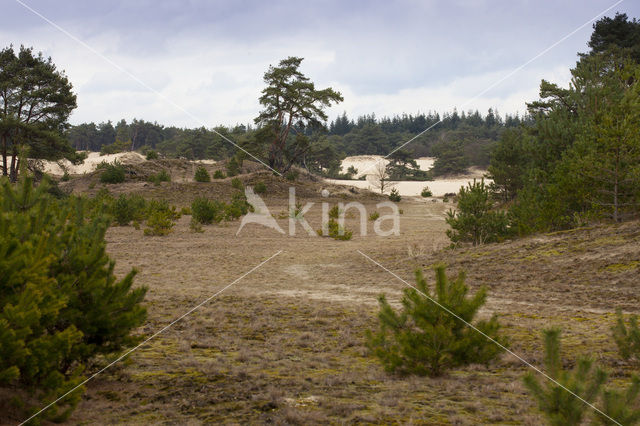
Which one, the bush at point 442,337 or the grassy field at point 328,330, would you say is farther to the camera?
the bush at point 442,337

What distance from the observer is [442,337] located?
177 inches

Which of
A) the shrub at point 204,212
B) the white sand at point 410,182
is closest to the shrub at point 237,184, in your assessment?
the shrub at point 204,212

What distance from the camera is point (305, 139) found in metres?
43.5

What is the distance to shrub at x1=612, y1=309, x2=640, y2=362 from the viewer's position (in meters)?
4.53

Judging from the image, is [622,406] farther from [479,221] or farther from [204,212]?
[204,212]

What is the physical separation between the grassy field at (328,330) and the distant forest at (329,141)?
1212 inches

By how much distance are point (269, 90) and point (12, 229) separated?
37.6 m

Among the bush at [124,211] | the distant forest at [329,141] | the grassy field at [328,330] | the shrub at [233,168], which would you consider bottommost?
the grassy field at [328,330]

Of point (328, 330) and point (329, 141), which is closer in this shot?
point (328, 330)

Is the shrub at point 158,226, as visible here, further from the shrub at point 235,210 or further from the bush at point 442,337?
the bush at point 442,337

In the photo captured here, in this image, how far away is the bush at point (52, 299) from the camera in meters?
2.97

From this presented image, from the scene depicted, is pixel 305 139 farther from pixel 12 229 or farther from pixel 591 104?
pixel 12 229

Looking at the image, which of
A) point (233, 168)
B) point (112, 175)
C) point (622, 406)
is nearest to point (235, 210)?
point (112, 175)

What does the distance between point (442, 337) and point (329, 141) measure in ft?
258
